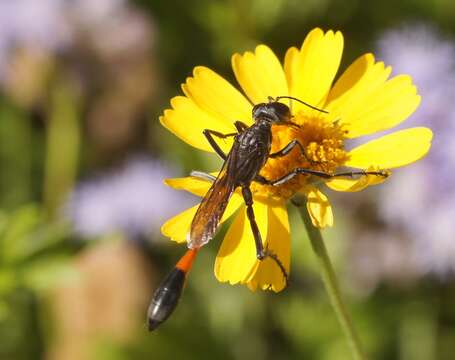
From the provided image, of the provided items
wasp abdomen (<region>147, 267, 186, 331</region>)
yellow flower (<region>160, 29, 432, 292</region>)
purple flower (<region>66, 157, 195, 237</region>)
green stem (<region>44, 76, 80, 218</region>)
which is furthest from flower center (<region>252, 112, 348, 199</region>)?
green stem (<region>44, 76, 80, 218</region>)

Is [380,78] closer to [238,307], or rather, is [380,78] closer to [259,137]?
[259,137]

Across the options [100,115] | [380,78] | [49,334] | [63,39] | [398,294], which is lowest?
[398,294]

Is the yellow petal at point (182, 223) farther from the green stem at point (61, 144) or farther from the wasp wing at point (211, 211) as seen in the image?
the green stem at point (61, 144)

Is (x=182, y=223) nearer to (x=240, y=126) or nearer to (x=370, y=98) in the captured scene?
(x=240, y=126)

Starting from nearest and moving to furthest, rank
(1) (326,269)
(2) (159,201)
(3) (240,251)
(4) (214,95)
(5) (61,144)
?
(1) (326,269) < (3) (240,251) < (4) (214,95) < (2) (159,201) < (5) (61,144)

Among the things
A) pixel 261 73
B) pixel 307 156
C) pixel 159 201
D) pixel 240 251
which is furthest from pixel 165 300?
pixel 159 201

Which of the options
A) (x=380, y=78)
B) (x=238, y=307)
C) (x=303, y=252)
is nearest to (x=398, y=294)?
(x=303, y=252)

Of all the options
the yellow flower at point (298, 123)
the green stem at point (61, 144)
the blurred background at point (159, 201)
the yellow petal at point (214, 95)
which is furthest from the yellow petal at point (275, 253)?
the green stem at point (61, 144)
